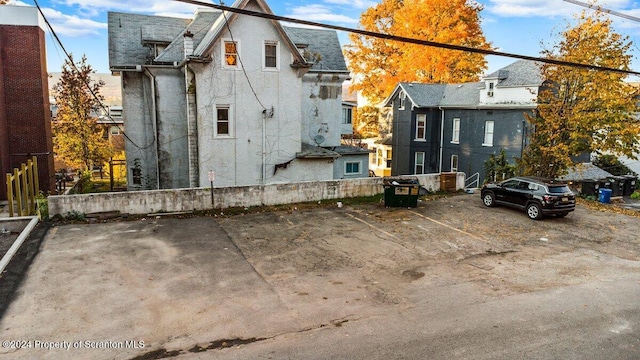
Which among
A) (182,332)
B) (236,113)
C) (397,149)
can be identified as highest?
(236,113)

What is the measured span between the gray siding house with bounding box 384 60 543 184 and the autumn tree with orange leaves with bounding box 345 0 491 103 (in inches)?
266

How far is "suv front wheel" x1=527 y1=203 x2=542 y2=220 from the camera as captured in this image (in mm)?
17450

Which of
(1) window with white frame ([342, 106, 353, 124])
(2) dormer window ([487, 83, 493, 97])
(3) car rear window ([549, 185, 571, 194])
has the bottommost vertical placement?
(3) car rear window ([549, 185, 571, 194])

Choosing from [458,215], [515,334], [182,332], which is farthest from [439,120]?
[182,332]

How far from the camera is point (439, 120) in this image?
32844 millimetres

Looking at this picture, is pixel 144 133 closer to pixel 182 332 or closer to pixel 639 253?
pixel 182 332

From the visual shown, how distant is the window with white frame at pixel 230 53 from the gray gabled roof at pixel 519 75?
57.3ft

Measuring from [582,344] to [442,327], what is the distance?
2543 millimetres

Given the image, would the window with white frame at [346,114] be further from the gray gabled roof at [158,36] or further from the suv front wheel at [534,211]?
the suv front wheel at [534,211]

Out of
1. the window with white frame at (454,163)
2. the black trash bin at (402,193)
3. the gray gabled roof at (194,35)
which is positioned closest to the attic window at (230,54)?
the gray gabled roof at (194,35)

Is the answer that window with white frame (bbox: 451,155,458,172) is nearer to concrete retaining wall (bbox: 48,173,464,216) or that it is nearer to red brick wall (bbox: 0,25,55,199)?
concrete retaining wall (bbox: 48,173,464,216)

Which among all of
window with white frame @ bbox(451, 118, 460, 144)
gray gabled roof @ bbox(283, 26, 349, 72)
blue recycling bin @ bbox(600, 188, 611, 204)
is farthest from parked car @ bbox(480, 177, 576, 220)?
window with white frame @ bbox(451, 118, 460, 144)

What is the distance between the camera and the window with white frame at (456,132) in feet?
104

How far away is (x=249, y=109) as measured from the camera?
68.9 ft
